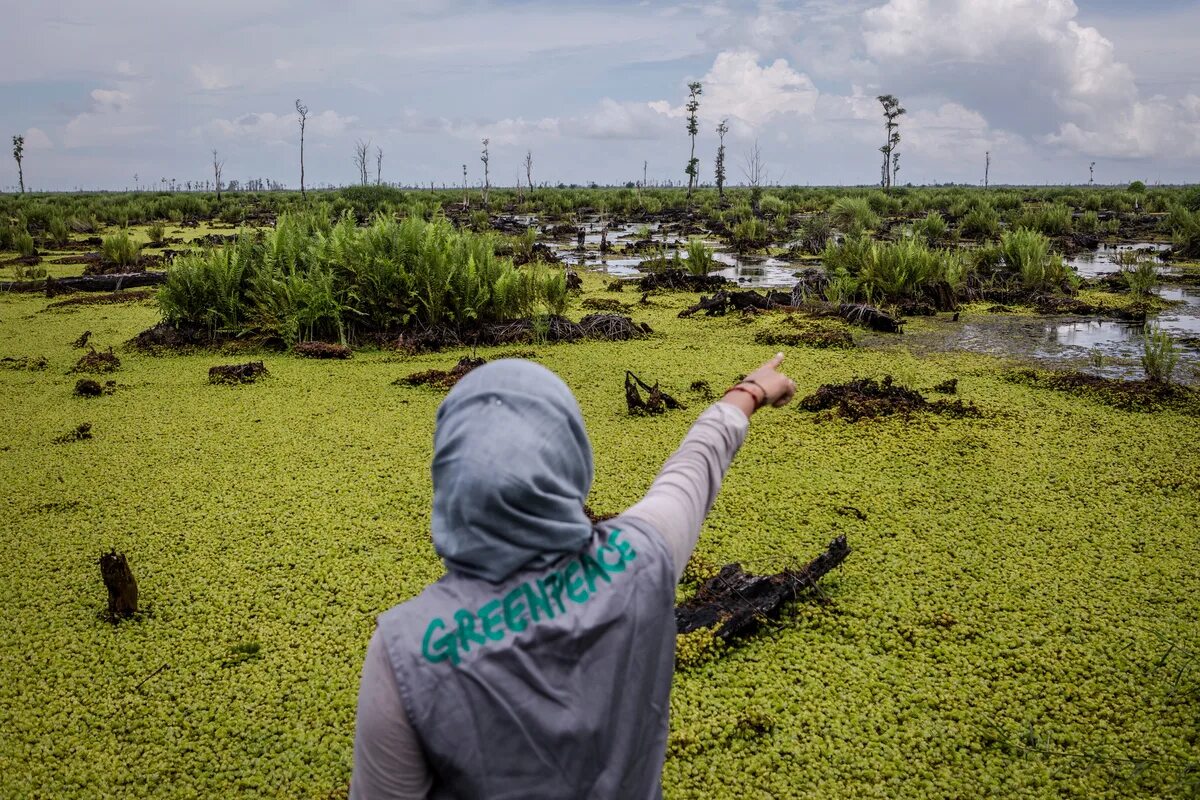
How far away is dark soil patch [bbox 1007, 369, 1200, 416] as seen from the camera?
5.31m

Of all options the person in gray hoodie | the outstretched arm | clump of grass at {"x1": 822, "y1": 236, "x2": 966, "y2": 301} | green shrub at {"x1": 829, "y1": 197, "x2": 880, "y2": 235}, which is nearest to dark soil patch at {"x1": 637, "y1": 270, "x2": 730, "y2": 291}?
clump of grass at {"x1": 822, "y1": 236, "x2": 966, "y2": 301}

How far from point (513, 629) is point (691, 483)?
1.27 feet

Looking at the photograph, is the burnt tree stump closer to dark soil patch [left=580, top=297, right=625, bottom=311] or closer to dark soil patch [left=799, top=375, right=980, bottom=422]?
dark soil patch [left=799, top=375, right=980, bottom=422]

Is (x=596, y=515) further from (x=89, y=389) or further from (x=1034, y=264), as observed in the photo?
(x=1034, y=264)

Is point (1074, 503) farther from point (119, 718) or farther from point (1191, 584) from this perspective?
point (119, 718)

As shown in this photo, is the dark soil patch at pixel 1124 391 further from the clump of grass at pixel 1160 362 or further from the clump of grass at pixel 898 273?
the clump of grass at pixel 898 273

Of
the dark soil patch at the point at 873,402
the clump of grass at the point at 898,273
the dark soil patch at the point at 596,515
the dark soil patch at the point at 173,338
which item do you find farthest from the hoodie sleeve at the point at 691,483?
the clump of grass at the point at 898,273

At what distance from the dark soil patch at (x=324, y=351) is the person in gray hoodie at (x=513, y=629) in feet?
20.8

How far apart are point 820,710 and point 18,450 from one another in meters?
4.62

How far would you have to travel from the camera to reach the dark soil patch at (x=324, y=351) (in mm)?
7102

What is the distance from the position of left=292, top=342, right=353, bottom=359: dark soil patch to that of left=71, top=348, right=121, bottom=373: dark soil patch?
1409 millimetres

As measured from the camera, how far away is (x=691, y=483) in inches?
50.1

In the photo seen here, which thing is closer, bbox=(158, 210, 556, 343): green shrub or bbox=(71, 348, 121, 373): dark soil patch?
bbox=(71, 348, 121, 373): dark soil patch

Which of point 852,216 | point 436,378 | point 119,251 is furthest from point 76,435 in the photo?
point 852,216
